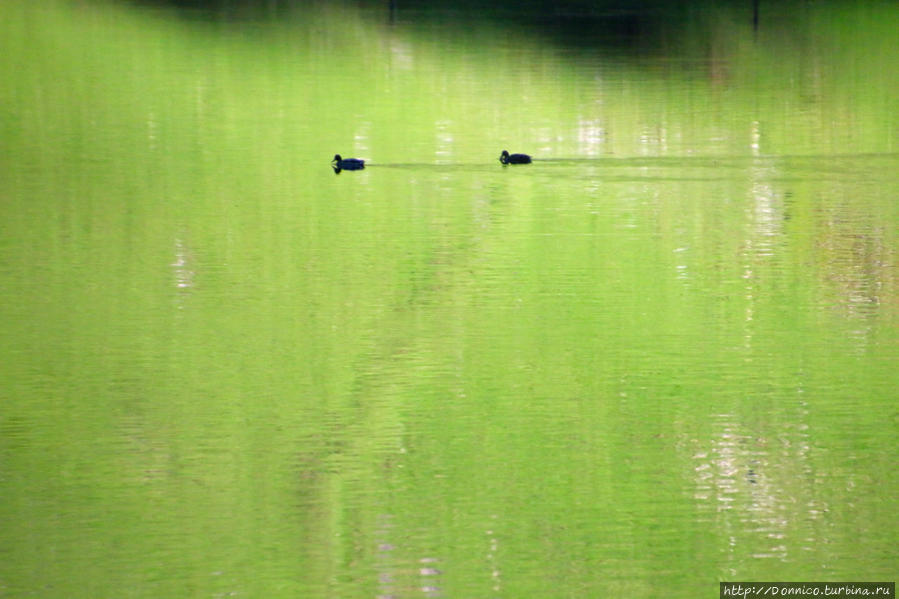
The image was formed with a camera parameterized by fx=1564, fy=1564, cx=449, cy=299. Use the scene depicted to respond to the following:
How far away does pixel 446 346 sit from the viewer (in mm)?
5207

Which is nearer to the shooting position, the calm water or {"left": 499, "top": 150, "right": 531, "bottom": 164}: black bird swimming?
the calm water

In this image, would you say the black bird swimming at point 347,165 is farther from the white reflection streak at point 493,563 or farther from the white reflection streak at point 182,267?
the white reflection streak at point 493,563

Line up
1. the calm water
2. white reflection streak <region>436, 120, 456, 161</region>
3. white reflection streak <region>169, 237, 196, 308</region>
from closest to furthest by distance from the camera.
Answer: the calm water → white reflection streak <region>169, 237, 196, 308</region> → white reflection streak <region>436, 120, 456, 161</region>

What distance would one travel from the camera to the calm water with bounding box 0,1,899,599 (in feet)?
12.1

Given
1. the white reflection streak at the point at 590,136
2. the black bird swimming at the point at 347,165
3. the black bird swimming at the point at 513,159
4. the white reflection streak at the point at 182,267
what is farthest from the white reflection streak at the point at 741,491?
the white reflection streak at the point at 590,136

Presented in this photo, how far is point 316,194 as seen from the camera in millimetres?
7707

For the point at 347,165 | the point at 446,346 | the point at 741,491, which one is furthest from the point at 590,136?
the point at 741,491

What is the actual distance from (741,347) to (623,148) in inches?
152

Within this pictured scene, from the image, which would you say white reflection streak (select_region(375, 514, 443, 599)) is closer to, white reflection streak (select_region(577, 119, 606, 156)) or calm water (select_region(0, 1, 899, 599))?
calm water (select_region(0, 1, 899, 599))

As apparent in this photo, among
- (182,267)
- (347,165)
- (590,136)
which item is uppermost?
(590,136)

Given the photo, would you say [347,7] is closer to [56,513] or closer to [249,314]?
[249,314]

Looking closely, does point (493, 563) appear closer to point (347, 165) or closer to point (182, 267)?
point (182, 267)

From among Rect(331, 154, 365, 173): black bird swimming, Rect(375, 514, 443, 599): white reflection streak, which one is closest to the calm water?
Rect(375, 514, 443, 599): white reflection streak

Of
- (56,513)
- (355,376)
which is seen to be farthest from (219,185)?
(56,513)
